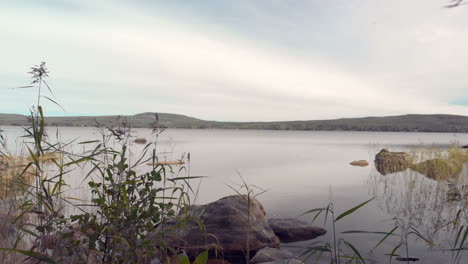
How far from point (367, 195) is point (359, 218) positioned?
4149 mm

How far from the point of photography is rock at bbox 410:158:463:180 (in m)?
16.0

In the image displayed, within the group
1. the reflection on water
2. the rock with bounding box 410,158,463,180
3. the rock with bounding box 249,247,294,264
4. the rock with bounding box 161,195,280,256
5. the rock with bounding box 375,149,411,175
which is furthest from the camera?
the rock with bounding box 375,149,411,175

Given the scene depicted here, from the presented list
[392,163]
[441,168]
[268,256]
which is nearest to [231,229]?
[268,256]

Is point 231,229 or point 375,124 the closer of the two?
point 231,229

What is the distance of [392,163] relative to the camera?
2095cm

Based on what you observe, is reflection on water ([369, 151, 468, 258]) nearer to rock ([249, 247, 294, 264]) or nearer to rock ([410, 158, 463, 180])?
rock ([410, 158, 463, 180])

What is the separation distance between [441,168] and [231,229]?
13434 mm

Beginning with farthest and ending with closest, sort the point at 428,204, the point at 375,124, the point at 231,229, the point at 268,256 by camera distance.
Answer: the point at 375,124, the point at 428,204, the point at 231,229, the point at 268,256

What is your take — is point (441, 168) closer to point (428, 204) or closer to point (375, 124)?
point (428, 204)

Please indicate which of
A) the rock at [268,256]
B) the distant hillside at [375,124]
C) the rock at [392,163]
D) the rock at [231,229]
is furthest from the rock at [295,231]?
Answer: the distant hillside at [375,124]

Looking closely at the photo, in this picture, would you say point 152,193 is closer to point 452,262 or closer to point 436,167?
point 452,262

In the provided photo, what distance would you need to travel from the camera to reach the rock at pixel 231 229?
710 centimetres

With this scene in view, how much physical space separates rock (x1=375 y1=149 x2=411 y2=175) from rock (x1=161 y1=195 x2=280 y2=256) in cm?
1413

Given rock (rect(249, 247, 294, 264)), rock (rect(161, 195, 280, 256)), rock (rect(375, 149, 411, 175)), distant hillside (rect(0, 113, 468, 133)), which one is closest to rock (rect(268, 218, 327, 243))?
rock (rect(161, 195, 280, 256))
